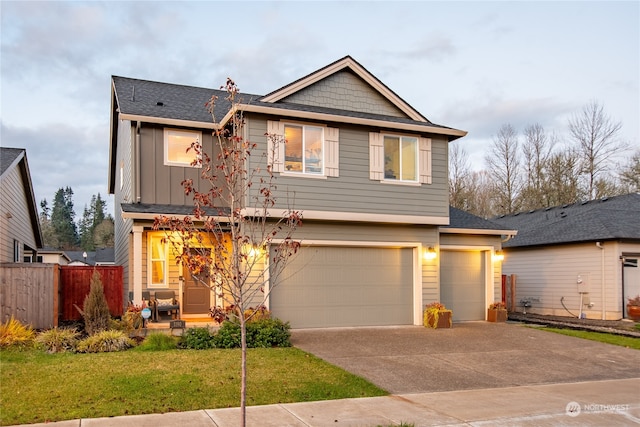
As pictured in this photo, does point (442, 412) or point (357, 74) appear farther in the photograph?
point (357, 74)

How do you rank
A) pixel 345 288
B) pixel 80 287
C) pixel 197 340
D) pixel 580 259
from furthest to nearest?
pixel 580 259 < pixel 345 288 < pixel 80 287 < pixel 197 340

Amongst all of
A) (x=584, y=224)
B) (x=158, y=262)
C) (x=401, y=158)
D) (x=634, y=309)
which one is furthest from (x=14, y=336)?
(x=584, y=224)

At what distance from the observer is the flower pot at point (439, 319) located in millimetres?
14422

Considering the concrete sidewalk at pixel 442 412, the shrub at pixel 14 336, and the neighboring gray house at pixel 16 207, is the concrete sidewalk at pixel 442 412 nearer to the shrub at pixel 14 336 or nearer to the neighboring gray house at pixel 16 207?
the shrub at pixel 14 336

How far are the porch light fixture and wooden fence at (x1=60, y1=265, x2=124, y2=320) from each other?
27.3ft

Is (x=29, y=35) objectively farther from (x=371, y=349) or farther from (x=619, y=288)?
(x=619, y=288)

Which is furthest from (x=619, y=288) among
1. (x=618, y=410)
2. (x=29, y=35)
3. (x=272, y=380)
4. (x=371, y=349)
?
(x=29, y=35)

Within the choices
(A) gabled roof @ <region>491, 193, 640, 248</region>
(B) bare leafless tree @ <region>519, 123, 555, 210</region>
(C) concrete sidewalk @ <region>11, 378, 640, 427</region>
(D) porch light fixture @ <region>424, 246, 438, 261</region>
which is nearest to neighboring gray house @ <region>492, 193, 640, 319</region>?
(A) gabled roof @ <region>491, 193, 640, 248</region>

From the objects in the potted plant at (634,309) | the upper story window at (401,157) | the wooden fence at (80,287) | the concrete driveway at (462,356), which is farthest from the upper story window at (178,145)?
the potted plant at (634,309)

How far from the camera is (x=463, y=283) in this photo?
16.2m

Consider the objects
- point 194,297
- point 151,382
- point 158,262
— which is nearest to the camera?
point 151,382

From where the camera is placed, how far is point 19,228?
17.2m

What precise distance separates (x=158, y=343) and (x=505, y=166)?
30763 millimetres

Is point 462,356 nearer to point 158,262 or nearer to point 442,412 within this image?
point 442,412
